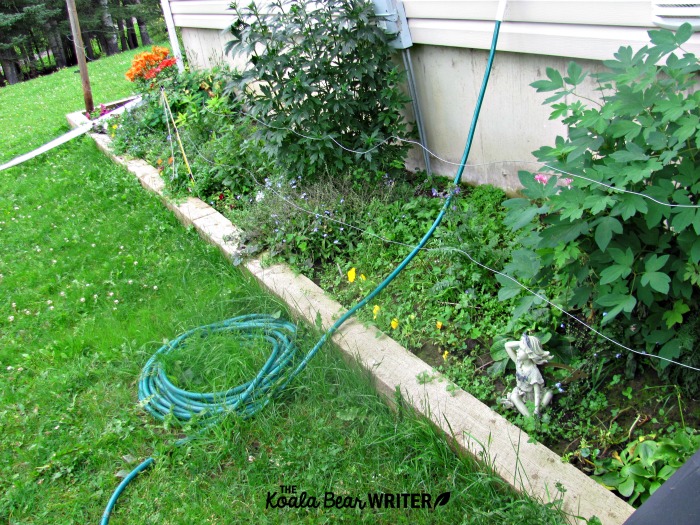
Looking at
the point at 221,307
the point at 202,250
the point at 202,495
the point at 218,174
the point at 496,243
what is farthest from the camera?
the point at 218,174

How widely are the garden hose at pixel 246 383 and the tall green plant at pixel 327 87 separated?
889mm

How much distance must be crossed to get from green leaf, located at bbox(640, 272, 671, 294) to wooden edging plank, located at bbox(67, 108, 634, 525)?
70cm

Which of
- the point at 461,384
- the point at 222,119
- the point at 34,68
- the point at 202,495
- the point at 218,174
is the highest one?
the point at 34,68

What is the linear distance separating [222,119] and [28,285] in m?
2.57

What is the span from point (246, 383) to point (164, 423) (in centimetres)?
43

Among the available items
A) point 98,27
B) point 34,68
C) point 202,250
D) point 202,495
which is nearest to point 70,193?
point 202,250

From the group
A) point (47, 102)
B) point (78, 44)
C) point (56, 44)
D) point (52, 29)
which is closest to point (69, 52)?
point (56, 44)

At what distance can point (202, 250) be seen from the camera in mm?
4355

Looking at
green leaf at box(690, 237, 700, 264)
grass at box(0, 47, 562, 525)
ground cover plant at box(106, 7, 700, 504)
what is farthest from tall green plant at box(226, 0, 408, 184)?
green leaf at box(690, 237, 700, 264)

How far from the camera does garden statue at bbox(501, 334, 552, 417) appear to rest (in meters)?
2.35

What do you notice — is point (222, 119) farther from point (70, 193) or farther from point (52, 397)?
point (52, 397)

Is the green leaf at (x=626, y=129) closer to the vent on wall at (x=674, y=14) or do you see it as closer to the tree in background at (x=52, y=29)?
the vent on wall at (x=674, y=14)

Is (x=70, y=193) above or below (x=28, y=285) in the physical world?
above

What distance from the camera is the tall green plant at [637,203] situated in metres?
1.97
